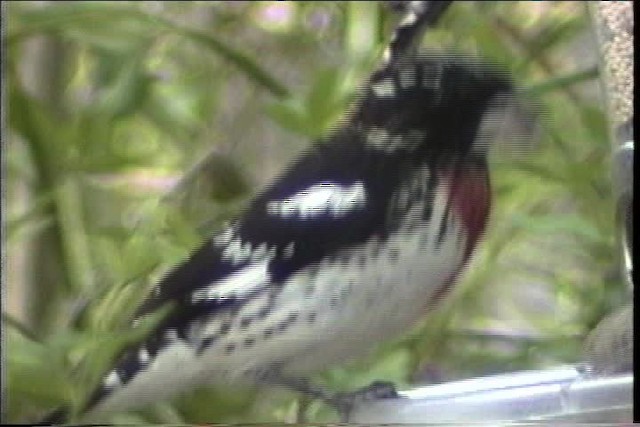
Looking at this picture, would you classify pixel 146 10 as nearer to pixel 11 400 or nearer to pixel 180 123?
pixel 180 123

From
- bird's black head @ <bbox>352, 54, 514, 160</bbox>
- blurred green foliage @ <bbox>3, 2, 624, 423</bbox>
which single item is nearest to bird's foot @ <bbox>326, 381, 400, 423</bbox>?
blurred green foliage @ <bbox>3, 2, 624, 423</bbox>

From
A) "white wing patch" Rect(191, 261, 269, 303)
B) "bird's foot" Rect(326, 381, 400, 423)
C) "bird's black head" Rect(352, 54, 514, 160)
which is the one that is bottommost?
"bird's foot" Rect(326, 381, 400, 423)

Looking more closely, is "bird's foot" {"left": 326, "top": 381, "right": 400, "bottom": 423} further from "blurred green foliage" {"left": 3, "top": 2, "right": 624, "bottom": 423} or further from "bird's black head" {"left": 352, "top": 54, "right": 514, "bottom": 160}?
"bird's black head" {"left": 352, "top": 54, "right": 514, "bottom": 160}

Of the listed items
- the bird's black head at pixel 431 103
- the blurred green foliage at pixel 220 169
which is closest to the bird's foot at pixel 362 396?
the blurred green foliage at pixel 220 169

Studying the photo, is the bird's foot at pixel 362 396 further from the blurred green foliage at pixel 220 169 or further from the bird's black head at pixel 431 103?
the bird's black head at pixel 431 103

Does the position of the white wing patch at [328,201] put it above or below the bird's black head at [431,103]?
below

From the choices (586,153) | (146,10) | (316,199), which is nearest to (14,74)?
(146,10)

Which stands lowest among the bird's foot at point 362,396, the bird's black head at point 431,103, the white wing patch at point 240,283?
the bird's foot at point 362,396
